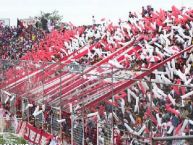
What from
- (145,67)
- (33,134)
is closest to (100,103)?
(145,67)

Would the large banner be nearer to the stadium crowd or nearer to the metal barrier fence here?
the metal barrier fence

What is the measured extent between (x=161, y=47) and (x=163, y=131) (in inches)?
127

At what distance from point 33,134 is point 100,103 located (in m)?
2.51

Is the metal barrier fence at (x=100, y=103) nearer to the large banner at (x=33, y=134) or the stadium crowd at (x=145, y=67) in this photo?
the stadium crowd at (x=145, y=67)

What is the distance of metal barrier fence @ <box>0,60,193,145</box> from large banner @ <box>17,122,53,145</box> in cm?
13

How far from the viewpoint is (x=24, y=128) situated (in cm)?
995

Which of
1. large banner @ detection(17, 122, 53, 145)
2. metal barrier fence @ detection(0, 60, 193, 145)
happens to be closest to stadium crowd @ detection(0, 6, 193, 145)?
metal barrier fence @ detection(0, 60, 193, 145)

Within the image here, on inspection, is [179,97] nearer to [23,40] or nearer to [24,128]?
[24,128]

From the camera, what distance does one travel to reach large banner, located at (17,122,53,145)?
347 inches

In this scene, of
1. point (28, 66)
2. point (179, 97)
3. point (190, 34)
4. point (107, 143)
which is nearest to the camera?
point (179, 97)

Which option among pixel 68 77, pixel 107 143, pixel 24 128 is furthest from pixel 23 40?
pixel 107 143

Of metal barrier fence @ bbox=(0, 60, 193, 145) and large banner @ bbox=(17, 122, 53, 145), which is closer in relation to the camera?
metal barrier fence @ bbox=(0, 60, 193, 145)

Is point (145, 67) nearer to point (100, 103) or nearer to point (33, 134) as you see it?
point (100, 103)

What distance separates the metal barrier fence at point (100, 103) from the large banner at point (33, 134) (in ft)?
0.42
